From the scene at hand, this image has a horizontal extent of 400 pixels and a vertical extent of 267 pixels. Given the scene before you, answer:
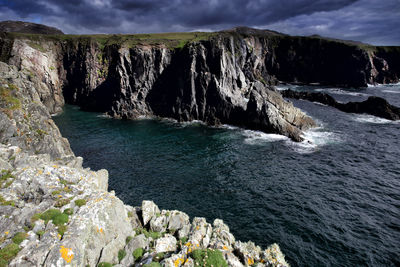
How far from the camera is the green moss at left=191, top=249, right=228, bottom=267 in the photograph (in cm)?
1347

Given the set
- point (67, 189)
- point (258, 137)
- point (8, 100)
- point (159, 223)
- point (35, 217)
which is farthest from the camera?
point (258, 137)

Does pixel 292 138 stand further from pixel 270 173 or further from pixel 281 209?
pixel 281 209

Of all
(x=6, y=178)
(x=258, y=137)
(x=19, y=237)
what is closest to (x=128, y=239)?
(x=19, y=237)

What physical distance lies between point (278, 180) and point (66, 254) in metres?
31.9

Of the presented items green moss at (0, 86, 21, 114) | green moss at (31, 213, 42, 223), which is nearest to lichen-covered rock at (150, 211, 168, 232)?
green moss at (31, 213, 42, 223)

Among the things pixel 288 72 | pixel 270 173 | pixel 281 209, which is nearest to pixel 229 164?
pixel 270 173

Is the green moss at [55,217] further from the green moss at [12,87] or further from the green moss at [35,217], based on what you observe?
the green moss at [12,87]

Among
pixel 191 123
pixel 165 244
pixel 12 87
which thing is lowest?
pixel 191 123

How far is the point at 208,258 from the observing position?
45.3ft

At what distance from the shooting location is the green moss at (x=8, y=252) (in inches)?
393

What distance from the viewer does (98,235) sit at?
A: 523 inches

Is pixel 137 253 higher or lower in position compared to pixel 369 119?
lower

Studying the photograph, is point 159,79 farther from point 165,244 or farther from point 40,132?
point 165,244

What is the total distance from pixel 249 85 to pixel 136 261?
89.0 m
